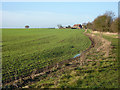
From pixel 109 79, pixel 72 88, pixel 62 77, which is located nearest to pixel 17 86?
pixel 62 77

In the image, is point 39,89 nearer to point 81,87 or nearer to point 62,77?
point 62,77

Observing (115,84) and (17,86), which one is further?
(17,86)

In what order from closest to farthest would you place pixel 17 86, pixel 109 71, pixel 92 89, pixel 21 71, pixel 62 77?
1. pixel 92 89
2. pixel 17 86
3. pixel 62 77
4. pixel 109 71
5. pixel 21 71

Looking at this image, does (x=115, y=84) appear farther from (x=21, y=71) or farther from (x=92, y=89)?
(x=21, y=71)

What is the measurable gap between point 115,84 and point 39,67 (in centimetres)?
726

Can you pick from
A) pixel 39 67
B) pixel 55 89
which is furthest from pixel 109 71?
pixel 39 67

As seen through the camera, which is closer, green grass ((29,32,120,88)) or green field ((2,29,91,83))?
green grass ((29,32,120,88))

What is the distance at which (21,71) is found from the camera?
1064cm

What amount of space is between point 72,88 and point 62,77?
1.72 metres

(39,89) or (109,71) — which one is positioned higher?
(109,71)

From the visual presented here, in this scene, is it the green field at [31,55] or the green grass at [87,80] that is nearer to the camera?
the green grass at [87,80]

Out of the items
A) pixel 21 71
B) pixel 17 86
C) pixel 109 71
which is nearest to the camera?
pixel 17 86

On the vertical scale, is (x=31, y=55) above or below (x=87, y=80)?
above

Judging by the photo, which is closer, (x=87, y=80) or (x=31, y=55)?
(x=87, y=80)
